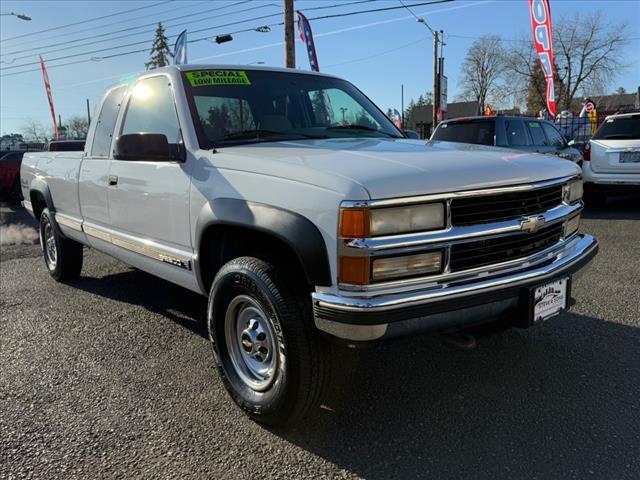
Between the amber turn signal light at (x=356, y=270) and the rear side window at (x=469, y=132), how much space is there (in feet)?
23.4

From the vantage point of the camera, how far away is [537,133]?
9.83m

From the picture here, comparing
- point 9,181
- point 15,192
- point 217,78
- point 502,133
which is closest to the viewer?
point 217,78

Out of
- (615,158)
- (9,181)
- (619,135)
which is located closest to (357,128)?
(615,158)

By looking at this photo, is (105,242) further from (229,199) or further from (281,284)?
(281,284)

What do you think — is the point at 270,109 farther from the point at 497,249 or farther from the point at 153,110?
the point at 497,249

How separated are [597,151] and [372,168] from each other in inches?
328

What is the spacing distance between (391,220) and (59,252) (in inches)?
176

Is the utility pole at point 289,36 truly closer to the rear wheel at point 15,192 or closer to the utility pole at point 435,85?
the rear wheel at point 15,192

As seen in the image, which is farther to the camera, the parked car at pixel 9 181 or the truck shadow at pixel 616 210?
the parked car at pixel 9 181

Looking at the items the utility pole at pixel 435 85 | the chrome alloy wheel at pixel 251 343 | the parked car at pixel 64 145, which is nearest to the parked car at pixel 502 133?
the chrome alloy wheel at pixel 251 343

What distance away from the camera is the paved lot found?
2.45 m

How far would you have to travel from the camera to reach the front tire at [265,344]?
97.6 inches

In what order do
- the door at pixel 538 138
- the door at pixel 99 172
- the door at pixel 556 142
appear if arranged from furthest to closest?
the door at pixel 556 142
the door at pixel 538 138
the door at pixel 99 172

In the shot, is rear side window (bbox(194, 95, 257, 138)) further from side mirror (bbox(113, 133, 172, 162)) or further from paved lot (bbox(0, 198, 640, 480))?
paved lot (bbox(0, 198, 640, 480))
